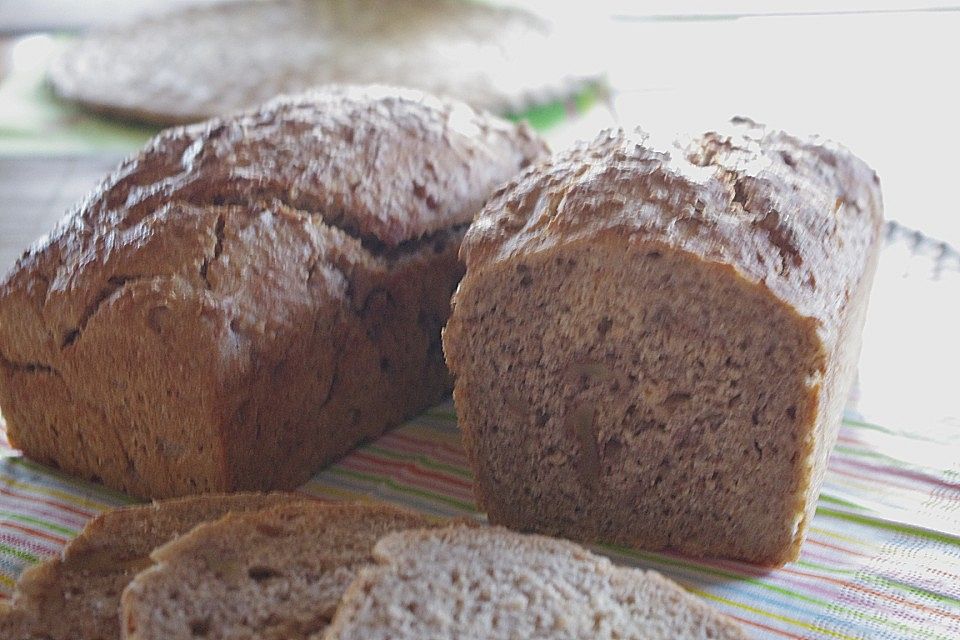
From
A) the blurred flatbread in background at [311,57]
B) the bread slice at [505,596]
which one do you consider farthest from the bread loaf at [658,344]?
the blurred flatbread in background at [311,57]

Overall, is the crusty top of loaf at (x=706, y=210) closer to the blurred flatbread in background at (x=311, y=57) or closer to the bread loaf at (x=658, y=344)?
the bread loaf at (x=658, y=344)

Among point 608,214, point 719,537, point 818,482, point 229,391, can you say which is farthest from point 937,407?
point 229,391

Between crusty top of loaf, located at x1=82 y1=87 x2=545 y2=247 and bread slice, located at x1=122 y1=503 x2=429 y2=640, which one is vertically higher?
crusty top of loaf, located at x1=82 y1=87 x2=545 y2=247

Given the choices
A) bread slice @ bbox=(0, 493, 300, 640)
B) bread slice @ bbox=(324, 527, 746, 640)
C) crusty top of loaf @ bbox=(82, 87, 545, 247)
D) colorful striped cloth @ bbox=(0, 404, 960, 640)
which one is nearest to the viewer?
bread slice @ bbox=(324, 527, 746, 640)

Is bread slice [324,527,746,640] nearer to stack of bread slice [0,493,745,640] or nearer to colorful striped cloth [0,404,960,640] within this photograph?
stack of bread slice [0,493,745,640]

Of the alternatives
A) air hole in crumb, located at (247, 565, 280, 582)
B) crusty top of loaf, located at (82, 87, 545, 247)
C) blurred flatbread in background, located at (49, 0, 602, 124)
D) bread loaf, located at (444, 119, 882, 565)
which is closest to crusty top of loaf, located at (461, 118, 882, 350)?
bread loaf, located at (444, 119, 882, 565)

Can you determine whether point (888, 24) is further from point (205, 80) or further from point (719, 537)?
point (719, 537)
